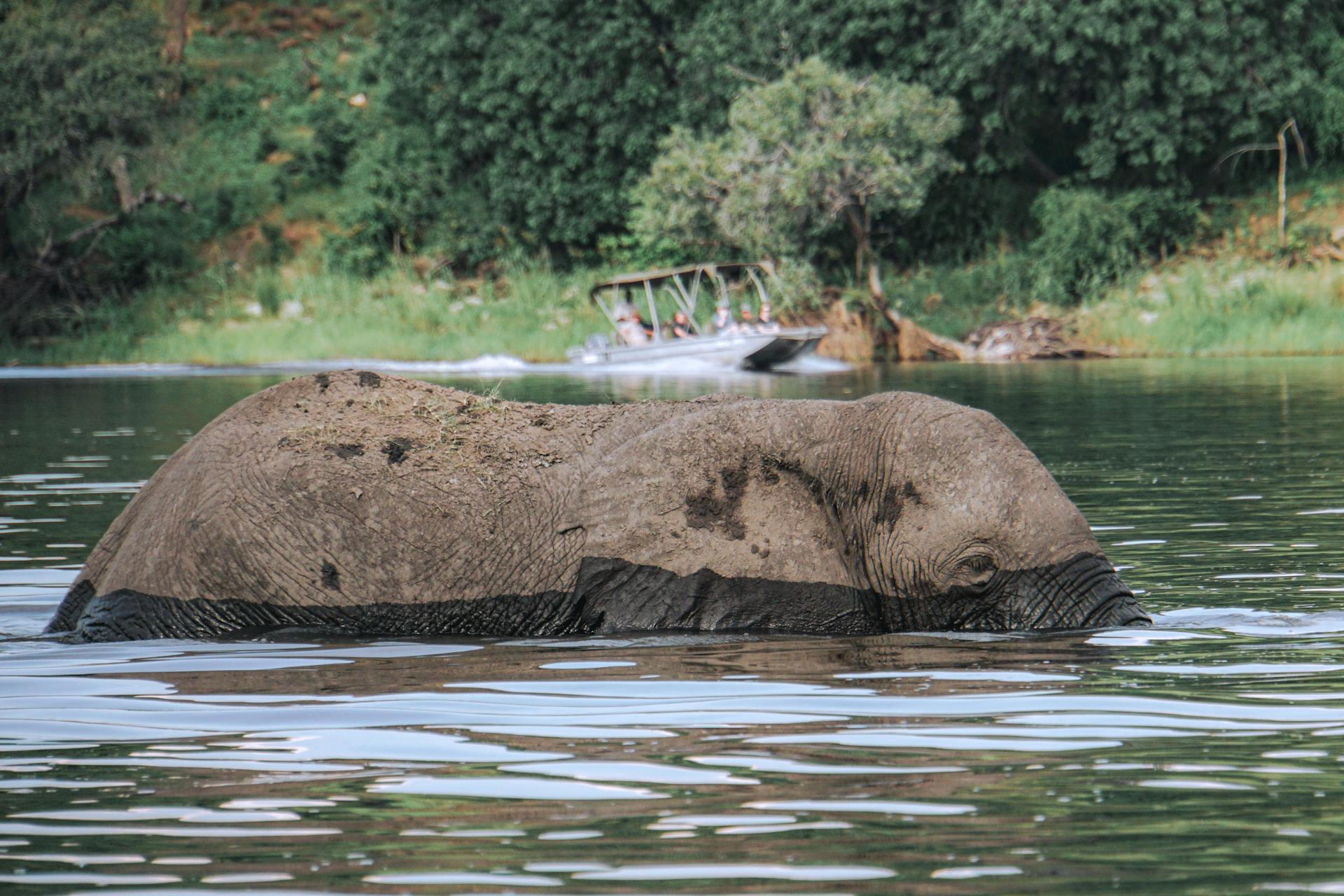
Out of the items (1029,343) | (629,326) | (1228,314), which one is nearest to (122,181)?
(629,326)

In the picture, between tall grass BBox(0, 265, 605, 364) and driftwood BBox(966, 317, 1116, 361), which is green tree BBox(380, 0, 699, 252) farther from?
driftwood BBox(966, 317, 1116, 361)

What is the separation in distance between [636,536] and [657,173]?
34.5 metres

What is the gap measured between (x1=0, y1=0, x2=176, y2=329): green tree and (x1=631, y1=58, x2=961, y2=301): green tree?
45.4ft

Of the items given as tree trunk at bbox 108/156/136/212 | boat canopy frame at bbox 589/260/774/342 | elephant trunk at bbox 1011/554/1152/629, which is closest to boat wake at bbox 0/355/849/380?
boat canopy frame at bbox 589/260/774/342

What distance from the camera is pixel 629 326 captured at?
38.8m

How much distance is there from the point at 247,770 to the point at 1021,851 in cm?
231

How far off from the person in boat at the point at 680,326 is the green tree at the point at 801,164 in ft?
7.30

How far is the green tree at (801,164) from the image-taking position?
3959cm

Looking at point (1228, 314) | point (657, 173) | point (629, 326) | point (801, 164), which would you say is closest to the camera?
point (1228, 314)

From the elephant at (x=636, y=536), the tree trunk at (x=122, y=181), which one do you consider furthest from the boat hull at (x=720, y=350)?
the elephant at (x=636, y=536)

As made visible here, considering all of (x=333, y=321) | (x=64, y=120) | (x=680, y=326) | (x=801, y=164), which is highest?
(x=64, y=120)

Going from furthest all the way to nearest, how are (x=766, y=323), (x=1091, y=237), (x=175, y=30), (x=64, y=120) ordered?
(x=175, y=30) → (x=64, y=120) → (x=1091, y=237) → (x=766, y=323)

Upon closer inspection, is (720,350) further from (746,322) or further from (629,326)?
(629,326)

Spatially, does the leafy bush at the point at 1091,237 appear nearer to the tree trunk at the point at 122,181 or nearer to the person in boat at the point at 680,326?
the person in boat at the point at 680,326
